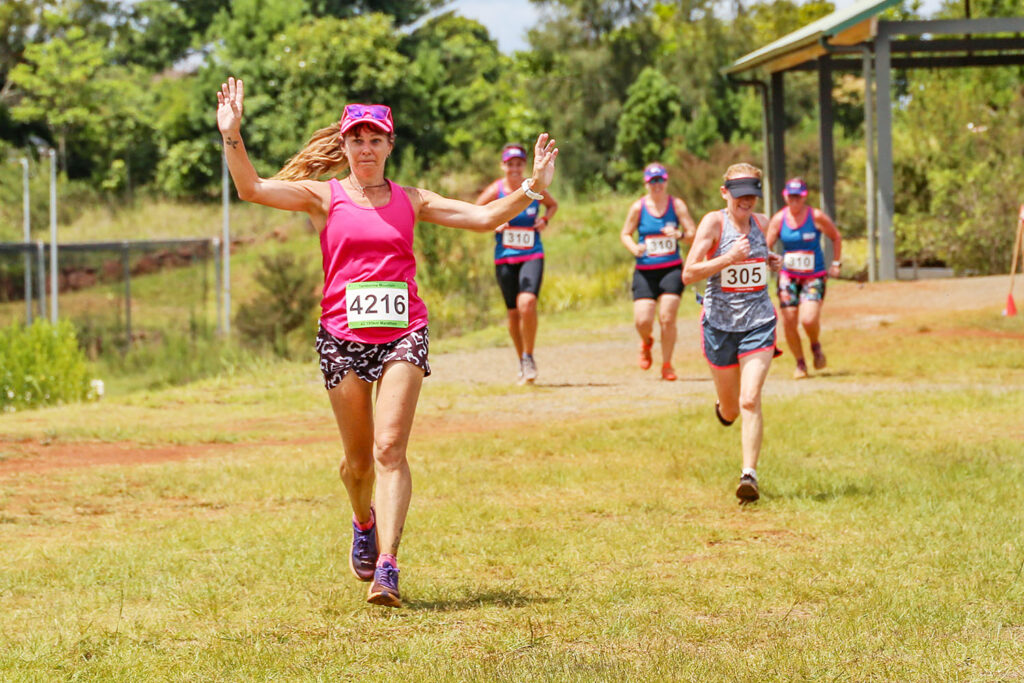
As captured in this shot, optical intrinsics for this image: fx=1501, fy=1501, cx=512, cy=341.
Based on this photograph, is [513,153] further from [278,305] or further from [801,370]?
[278,305]

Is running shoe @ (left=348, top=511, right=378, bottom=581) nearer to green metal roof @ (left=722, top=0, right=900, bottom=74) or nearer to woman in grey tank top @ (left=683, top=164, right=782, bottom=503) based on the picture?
woman in grey tank top @ (left=683, top=164, right=782, bottom=503)

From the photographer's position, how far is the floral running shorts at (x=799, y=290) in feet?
48.9

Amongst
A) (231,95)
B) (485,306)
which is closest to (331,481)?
(231,95)

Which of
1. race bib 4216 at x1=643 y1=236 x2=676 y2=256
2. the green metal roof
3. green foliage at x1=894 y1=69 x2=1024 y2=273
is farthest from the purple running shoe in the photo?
green foliage at x1=894 y1=69 x2=1024 y2=273

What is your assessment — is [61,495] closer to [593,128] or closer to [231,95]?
[231,95]

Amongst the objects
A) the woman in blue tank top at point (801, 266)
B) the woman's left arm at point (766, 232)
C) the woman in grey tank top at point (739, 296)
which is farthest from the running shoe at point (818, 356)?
the woman in grey tank top at point (739, 296)

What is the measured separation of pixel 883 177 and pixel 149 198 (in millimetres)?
39050

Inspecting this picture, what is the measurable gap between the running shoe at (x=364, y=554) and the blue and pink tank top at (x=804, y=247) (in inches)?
352

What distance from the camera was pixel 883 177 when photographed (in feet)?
79.6

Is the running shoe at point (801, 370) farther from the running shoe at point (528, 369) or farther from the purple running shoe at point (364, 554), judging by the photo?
the purple running shoe at point (364, 554)

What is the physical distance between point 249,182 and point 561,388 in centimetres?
897

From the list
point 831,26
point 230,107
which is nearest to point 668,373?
point 230,107

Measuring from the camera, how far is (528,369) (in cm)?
1468

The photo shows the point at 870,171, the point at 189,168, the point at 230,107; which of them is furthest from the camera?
the point at 189,168
